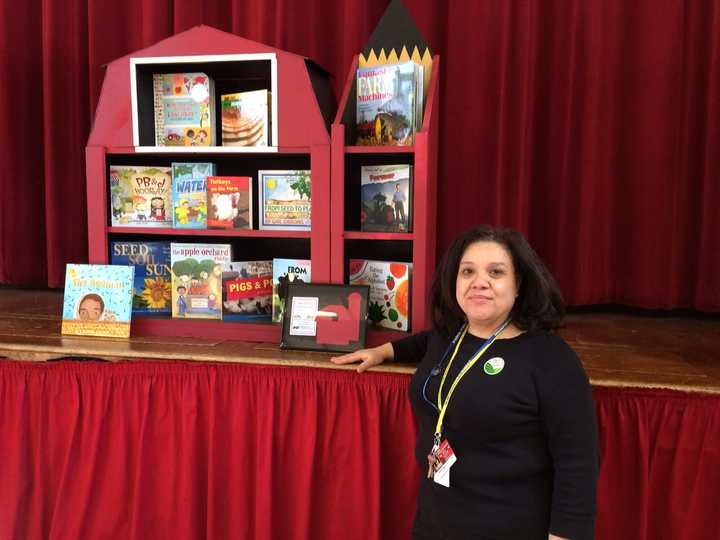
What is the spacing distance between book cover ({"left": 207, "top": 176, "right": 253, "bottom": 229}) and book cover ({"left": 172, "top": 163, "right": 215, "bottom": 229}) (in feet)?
0.12

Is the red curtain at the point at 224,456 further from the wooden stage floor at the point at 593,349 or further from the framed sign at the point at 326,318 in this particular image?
the framed sign at the point at 326,318

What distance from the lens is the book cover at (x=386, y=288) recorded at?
175 centimetres

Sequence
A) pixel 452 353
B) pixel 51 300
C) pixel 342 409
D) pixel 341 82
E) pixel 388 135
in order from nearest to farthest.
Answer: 1. pixel 452 353
2. pixel 342 409
3. pixel 388 135
4. pixel 341 82
5. pixel 51 300

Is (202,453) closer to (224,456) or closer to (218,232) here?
(224,456)

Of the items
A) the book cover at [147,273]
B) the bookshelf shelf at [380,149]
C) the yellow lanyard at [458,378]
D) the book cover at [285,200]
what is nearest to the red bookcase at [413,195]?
the bookshelf shelf at [380,149]

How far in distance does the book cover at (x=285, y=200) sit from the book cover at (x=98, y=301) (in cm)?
46

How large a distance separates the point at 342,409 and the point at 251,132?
0.90m

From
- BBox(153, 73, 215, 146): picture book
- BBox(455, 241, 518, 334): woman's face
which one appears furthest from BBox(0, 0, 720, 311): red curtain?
BBox(455, 241, 518, 334): woman's face

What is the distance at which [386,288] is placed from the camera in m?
1.79

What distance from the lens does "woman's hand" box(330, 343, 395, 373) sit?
152 cm

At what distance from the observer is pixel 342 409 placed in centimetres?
155

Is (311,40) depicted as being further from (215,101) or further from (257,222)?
(257,222)

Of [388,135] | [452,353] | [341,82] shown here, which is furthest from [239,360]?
[341,82]

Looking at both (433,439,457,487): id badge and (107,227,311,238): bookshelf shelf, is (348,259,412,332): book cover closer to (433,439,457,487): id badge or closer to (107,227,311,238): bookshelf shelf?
(107,227,311,238): bookshelf shelf
